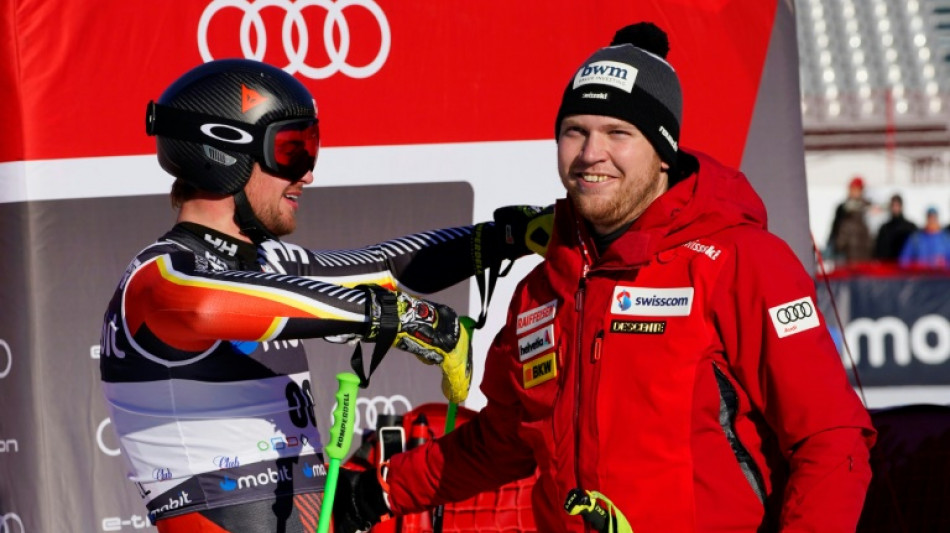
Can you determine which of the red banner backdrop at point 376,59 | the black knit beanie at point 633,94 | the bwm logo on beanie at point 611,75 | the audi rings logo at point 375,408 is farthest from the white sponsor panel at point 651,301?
the audi rings logo at point 375,408

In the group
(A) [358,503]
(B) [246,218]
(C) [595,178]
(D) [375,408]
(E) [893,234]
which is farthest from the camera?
(E) [893,234]

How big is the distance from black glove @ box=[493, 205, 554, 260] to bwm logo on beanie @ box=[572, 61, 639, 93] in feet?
2.15

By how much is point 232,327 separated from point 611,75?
0.96 metres

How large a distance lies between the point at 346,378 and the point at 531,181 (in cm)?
199

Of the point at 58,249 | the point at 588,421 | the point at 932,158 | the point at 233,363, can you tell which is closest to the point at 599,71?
the point at 588,421

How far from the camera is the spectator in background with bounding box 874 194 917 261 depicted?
40.6 feet

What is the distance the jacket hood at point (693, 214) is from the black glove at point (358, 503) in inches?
36.3

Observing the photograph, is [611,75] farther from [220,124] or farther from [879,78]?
[879,78]

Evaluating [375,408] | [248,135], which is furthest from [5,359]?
[248,135]

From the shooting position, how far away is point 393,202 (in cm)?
452

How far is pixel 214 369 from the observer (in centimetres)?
283

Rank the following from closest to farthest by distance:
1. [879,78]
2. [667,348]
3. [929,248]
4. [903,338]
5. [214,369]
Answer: [667,348], [214,369], [903,338], [929,248], [879,78]

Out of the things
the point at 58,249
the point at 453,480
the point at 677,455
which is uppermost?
the point at 58,249

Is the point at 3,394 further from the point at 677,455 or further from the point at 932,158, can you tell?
A: the point at 932,158
